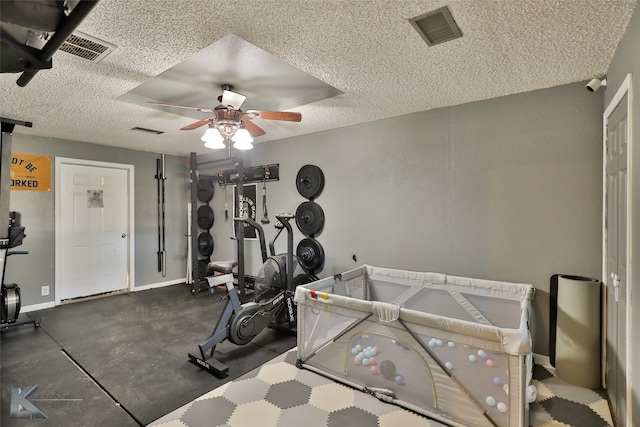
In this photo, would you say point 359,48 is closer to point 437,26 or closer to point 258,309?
point 437,26

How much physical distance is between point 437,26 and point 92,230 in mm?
5299

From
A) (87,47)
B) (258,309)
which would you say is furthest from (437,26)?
(258,309)

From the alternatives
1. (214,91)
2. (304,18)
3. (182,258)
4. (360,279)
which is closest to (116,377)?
(360,279)

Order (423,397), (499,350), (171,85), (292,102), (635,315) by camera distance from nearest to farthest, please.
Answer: (635,315), (499,350), (423,397), (171,85), (292,102)

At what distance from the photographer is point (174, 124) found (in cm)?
375

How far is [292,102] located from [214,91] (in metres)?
0.76

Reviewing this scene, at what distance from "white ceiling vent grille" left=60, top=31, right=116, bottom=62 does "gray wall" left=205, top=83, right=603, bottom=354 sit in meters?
2.59

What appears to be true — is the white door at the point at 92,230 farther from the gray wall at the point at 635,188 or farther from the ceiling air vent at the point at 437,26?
the gray wall at the point at 635,188

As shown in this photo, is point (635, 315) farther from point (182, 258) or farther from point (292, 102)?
point (182, 258)

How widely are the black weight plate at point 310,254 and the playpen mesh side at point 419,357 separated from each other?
4.05 ft

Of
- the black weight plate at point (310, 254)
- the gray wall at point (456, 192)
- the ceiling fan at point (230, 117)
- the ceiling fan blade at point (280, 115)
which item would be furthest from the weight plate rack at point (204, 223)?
the ceiling fan blade at point (280, 115)

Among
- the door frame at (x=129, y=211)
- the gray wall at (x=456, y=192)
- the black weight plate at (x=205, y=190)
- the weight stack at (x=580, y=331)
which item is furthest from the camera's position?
the black weight plate at (x=205, y=190)

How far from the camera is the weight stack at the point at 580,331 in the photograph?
2.30 m

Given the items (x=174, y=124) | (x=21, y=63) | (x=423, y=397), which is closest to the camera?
(x=21, y=63)
